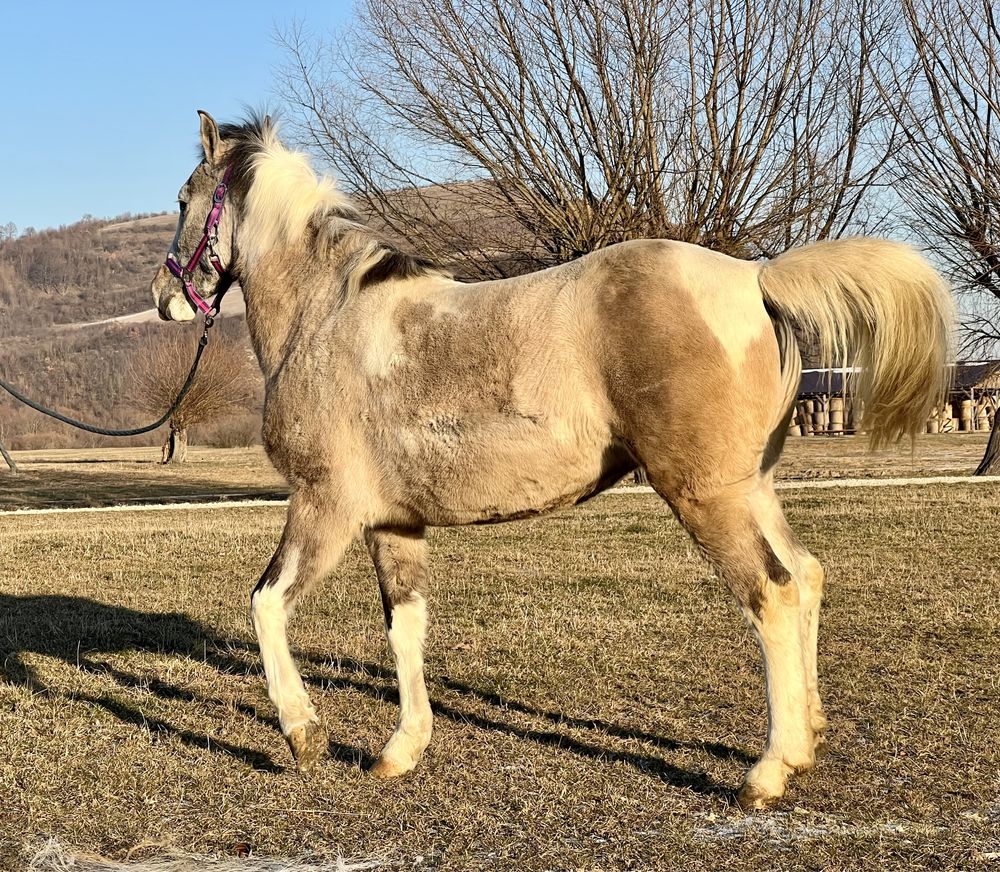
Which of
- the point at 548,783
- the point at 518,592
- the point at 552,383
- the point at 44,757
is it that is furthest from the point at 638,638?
the point at 44,757

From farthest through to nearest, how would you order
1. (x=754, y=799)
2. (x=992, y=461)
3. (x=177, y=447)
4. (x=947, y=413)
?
(x=947, y=413) → (x=177, y=447) → (x=992, y=461) → (x=754, y=799)

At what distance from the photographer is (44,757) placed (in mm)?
4859

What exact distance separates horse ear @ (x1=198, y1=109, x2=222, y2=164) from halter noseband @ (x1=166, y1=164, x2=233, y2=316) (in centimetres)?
12

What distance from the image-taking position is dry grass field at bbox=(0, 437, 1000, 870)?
3.81 m

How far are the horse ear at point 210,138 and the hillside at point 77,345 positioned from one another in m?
48.7

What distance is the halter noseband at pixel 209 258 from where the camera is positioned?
17.8ft

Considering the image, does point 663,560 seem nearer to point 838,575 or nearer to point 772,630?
point 838,575

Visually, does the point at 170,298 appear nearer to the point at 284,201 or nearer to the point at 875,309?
the point at 284,201

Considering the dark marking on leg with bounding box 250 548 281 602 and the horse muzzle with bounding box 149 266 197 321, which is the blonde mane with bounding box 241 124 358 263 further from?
the dark marking on leg with bounding box 250 548 281 602

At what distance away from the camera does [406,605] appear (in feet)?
16.4

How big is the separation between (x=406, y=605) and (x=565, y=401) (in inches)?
53.6

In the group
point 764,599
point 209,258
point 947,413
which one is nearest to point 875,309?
point 764,599

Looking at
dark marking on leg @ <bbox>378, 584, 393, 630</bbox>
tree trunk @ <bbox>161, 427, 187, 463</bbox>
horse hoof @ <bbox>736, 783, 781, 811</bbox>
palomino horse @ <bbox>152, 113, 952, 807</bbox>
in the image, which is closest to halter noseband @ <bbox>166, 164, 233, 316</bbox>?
palomino horse @ <bbox>152, 113, 952, 807</bbox>

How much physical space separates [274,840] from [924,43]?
17.9m
